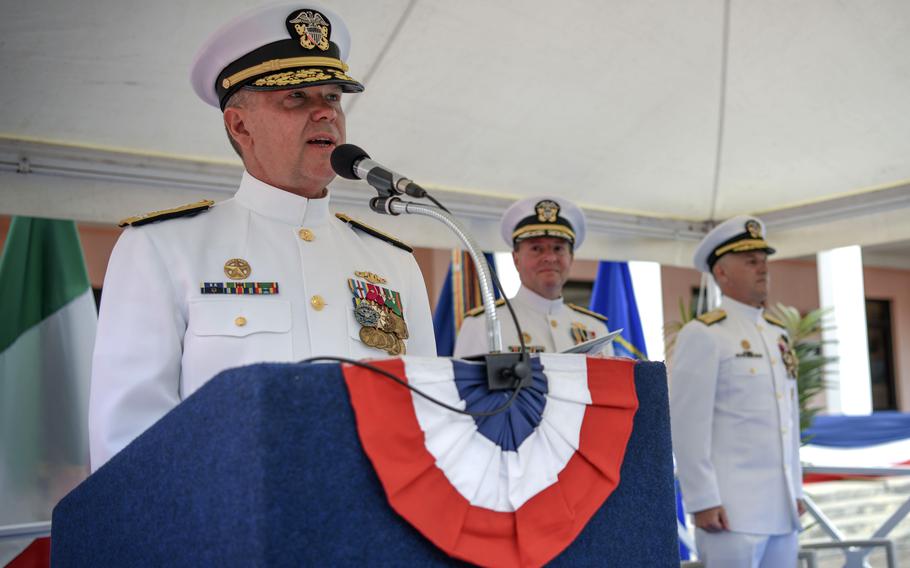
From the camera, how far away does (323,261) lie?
159cm

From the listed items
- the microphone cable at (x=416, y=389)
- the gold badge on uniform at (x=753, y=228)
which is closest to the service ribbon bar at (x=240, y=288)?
the microphone cable at (x=416, y=389)

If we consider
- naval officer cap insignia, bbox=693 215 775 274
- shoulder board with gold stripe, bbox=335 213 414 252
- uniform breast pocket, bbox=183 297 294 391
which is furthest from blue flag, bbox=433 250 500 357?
uniform breast pocket, bbox=183 297 294 391

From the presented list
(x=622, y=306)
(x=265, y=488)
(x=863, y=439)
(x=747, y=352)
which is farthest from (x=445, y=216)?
(x=863, y=439)

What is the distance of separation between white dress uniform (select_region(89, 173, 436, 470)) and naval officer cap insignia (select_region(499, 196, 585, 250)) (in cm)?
207

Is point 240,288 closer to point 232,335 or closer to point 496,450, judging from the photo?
point 232,335

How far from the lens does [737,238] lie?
3.91 metres

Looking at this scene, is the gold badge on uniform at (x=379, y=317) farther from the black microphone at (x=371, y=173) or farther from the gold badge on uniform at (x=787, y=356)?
Answer: the gold badge on uniform at (x=787, y=356)

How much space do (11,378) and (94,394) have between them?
2139 millimetres

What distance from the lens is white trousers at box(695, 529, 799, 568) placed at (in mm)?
3262

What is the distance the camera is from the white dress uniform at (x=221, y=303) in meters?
1.31

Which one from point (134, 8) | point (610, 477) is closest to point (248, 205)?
point (610, 477)

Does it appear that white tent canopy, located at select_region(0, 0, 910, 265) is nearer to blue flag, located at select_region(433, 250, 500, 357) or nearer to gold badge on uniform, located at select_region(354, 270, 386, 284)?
blue flag, located at select_region(433, 250, 500, 357)

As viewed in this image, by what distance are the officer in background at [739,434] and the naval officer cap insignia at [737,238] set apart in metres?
0.16

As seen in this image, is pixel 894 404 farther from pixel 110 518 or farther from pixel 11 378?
pixel 110 518
